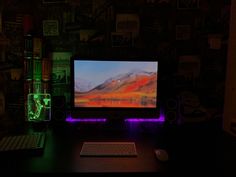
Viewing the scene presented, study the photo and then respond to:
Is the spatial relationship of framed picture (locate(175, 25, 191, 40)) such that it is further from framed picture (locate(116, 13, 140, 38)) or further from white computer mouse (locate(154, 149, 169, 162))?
white computer mouse (locate(154, 149, 169, 162))

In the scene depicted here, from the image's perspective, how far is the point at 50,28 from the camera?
1.92 meters

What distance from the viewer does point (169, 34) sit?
195cm

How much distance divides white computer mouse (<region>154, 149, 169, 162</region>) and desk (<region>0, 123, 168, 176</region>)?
0.02 m

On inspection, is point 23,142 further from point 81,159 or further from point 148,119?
point 148,119

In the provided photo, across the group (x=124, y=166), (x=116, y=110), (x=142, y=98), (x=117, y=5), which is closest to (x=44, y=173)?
(x=124, y=166)

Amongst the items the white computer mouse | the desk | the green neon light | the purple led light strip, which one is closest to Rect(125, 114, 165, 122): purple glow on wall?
the purple led light strip

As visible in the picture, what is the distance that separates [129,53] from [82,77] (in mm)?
383

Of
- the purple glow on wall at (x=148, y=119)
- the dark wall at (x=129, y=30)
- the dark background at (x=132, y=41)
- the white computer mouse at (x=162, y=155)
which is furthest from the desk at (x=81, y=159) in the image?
the dark wall at (x=129, y=30)

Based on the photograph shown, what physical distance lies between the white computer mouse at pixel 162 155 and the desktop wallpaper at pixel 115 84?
430mm

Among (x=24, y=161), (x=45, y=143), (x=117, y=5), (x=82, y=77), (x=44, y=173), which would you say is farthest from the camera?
(x=117, y=5)

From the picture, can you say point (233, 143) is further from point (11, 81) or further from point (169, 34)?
point (11, 81)

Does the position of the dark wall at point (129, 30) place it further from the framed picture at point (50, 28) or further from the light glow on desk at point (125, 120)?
the light glow on desk at point (125, 120)

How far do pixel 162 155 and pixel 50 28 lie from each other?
111cm

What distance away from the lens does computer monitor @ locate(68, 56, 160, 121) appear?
69.4 inches
